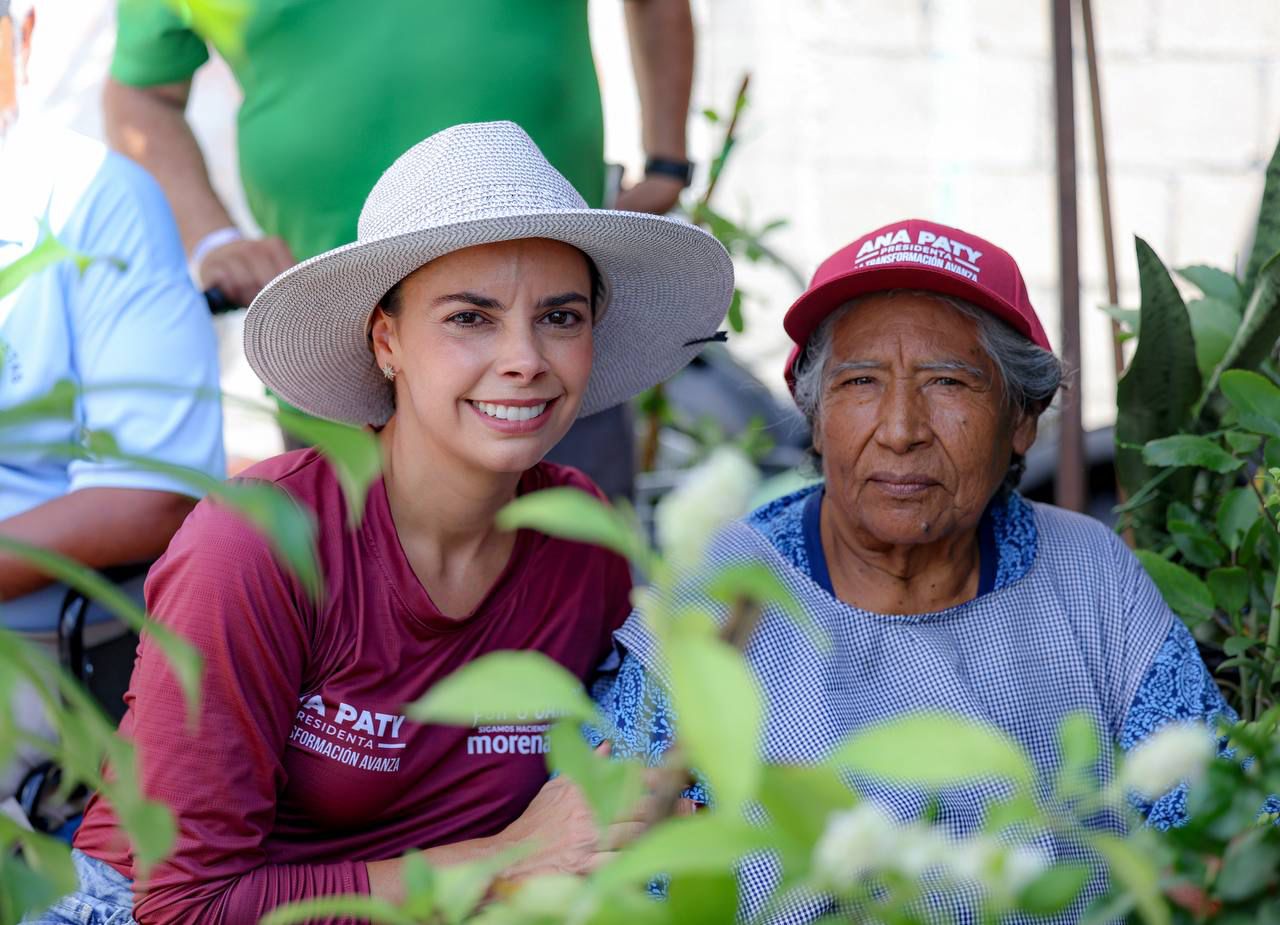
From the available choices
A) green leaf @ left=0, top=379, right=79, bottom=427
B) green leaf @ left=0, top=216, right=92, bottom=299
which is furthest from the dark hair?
green leaf @ left=0, top=379, right=79, bottom=427

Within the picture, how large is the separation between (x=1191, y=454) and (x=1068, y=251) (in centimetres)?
73

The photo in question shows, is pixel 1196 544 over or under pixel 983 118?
under

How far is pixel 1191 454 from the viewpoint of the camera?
1934 millimetres

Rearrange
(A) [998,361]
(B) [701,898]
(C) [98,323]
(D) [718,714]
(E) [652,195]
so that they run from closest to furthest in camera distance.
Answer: (D) [718,714] → (B) [701,898] → (A) [998,361] → (C) [98,323] → (E) [652,195]

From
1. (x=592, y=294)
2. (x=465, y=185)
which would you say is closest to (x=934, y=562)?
(x=592, y=294)

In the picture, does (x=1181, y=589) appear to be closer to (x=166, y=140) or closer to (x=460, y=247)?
(x=460, y=247)

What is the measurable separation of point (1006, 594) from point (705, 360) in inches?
114

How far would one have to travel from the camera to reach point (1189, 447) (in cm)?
195

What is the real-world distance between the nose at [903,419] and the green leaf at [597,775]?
1.28 m

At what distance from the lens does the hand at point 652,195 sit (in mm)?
2736

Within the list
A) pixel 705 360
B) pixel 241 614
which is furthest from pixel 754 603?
pixel 705 360

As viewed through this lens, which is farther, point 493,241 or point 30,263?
point 493,241

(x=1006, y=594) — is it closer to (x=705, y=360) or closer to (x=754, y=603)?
(x=754, y=603)

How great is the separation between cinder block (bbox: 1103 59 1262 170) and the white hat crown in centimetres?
327
